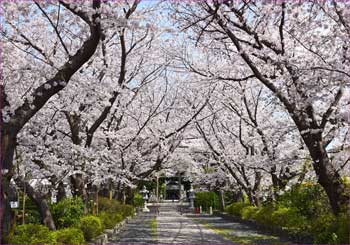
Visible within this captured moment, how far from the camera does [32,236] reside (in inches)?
319

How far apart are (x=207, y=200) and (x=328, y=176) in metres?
29.9

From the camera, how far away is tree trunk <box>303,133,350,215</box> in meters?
9.51

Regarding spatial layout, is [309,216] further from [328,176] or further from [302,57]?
[302,57]

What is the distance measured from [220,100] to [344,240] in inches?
472

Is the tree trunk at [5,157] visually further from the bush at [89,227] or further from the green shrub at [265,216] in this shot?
the green shrub at [265,216]

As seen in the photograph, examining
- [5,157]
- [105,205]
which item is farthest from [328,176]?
[105,205]

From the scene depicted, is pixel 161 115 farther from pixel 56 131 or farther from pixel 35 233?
pixel 35 233

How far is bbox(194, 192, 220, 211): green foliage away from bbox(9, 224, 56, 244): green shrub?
29165 mm

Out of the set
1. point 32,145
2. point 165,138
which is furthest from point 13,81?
point 165,138

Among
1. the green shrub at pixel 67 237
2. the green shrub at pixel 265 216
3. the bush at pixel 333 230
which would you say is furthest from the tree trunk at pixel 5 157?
the green shrub at pixel 265 216

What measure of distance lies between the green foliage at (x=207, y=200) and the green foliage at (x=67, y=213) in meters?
25.5

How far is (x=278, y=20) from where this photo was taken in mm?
10188

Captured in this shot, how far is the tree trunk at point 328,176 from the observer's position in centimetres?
951

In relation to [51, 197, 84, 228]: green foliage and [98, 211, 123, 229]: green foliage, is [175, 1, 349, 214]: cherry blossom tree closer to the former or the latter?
[51, 197, 84, 228]: green foliage
